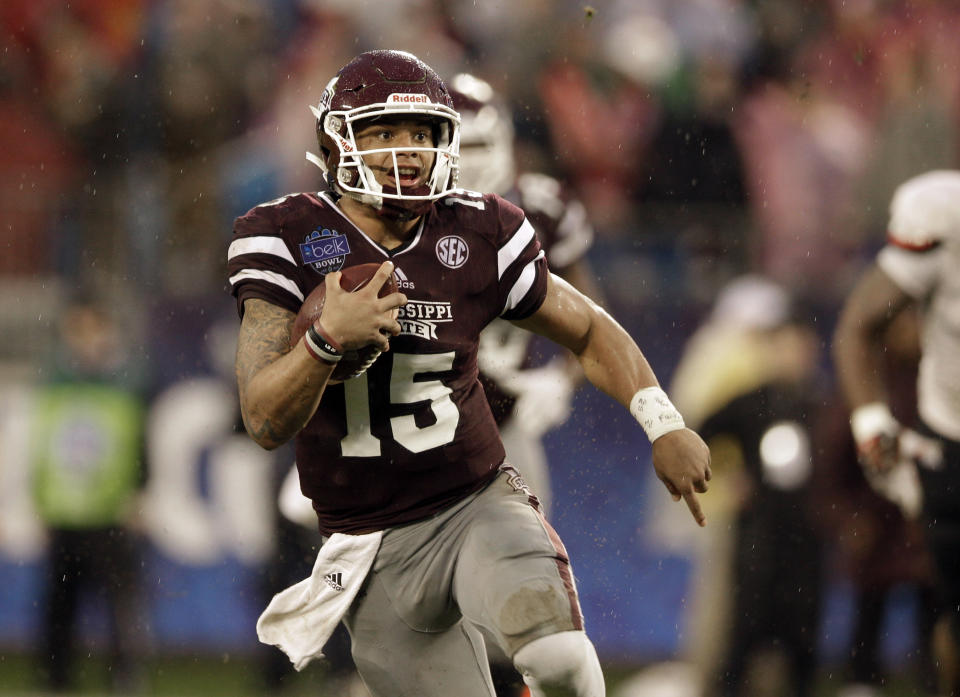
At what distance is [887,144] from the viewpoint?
633 cm

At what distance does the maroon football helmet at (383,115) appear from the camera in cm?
287

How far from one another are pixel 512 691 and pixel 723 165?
3.07m

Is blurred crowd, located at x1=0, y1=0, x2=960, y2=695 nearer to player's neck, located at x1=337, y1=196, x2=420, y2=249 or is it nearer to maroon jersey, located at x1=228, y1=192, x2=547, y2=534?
maroon jersey, located at x1=228, y1=192, x2=547, y2=534

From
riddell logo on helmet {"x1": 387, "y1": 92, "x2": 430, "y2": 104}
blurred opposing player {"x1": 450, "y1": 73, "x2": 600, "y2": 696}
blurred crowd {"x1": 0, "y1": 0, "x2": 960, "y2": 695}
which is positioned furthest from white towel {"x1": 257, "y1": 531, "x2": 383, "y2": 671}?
blurred crowd {"x1": 0, "y1": 0, "x2": 960, "y2": 695}

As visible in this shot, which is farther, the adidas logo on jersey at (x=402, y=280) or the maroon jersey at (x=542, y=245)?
the maroon jersey at (x=542, y=245)

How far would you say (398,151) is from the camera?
9.43 feet

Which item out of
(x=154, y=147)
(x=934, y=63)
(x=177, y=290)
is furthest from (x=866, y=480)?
(x=154, y=147)

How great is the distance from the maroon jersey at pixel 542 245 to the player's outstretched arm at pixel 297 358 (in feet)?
5.24

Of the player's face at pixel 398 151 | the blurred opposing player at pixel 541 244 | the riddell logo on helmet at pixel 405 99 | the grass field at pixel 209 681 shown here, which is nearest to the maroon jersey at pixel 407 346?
the player's face at pixel 398 151

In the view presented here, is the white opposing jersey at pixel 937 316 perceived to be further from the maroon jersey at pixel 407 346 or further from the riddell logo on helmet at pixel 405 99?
the riddell logo on helmet at pixel 405 99

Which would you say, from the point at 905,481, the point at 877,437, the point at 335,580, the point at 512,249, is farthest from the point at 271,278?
the point at 905,481

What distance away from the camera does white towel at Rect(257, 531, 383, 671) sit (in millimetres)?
2984

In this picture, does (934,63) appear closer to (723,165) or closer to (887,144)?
(887,144)

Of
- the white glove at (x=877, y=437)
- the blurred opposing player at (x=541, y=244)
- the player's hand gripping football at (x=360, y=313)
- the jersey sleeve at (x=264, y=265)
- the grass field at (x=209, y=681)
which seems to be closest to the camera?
the player's hand gripping football at (x=360, y=313)
